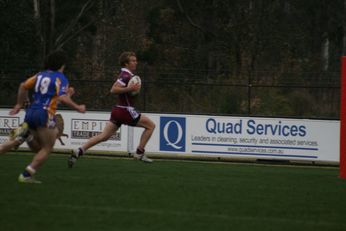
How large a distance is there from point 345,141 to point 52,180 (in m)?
5.19

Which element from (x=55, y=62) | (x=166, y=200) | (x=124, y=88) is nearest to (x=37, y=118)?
(x=55, y=62)

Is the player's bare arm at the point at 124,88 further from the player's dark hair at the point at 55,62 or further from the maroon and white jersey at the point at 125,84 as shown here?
the player's dark hair at the point at 55,62

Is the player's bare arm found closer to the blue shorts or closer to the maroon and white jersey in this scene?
the maroon and white jersey

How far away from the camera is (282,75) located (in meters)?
22.7

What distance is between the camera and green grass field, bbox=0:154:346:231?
346 inches

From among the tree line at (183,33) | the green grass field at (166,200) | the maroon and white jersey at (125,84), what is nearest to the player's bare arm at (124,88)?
the maroon and white jersey at (125,84)

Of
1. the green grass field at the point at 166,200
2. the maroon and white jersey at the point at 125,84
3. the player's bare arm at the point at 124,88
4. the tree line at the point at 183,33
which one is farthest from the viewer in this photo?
the tree line at the point at 183,33

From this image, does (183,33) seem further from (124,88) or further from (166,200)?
(166,200)

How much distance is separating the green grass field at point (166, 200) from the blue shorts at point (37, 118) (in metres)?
0.87

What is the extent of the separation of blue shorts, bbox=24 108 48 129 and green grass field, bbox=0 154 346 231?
87cm

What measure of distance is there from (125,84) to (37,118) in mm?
3617

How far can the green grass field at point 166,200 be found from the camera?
8.80 meters

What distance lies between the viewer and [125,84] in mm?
14523

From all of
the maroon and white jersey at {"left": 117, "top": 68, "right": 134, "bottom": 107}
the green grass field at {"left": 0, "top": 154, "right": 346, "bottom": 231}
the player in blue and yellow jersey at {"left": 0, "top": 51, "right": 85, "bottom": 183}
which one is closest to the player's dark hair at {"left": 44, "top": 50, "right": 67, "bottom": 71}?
the player in blue and yellow jersey at {"left": 0, "top": 51, "right": 85, "bottom": 183}
